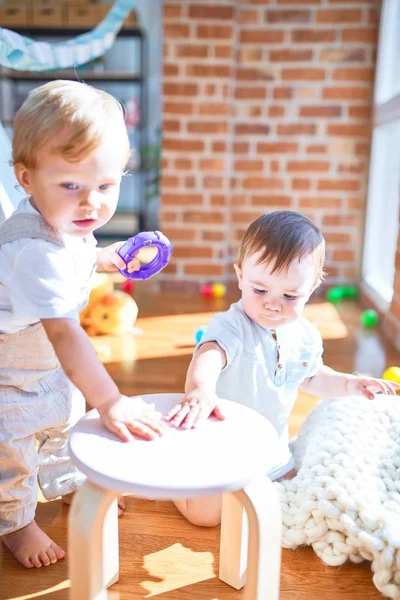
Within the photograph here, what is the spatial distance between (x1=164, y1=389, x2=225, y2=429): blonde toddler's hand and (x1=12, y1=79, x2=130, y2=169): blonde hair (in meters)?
0.32

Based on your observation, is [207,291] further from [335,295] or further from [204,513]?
[204,513]

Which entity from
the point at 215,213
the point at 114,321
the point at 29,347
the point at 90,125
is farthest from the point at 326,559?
the point at 215,213

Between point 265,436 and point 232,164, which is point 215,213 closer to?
point 232,164

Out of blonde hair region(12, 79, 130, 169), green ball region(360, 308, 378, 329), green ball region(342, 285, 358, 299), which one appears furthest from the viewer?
green ball region(342, 285, 358, 299)

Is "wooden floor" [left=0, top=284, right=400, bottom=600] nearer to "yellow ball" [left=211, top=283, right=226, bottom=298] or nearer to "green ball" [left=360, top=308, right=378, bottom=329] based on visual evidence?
"green ball" [left=360, top=308, right=378, bottom=329]

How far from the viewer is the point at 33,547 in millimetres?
848

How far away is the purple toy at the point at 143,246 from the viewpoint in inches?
36.9

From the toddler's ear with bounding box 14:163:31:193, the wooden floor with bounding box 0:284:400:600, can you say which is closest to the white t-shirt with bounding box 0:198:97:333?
the toddler's ear with bounding box 14:163:31:193

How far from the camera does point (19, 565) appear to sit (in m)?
0.84

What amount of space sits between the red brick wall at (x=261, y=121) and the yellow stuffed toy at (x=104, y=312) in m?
0.75

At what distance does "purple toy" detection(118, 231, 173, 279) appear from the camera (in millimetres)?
937

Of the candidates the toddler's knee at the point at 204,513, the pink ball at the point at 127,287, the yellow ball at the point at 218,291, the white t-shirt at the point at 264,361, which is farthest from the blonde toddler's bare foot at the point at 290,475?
the pink ball at the point at 127,287

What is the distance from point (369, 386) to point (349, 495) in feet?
0.56

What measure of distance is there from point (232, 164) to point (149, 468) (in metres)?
2.20
